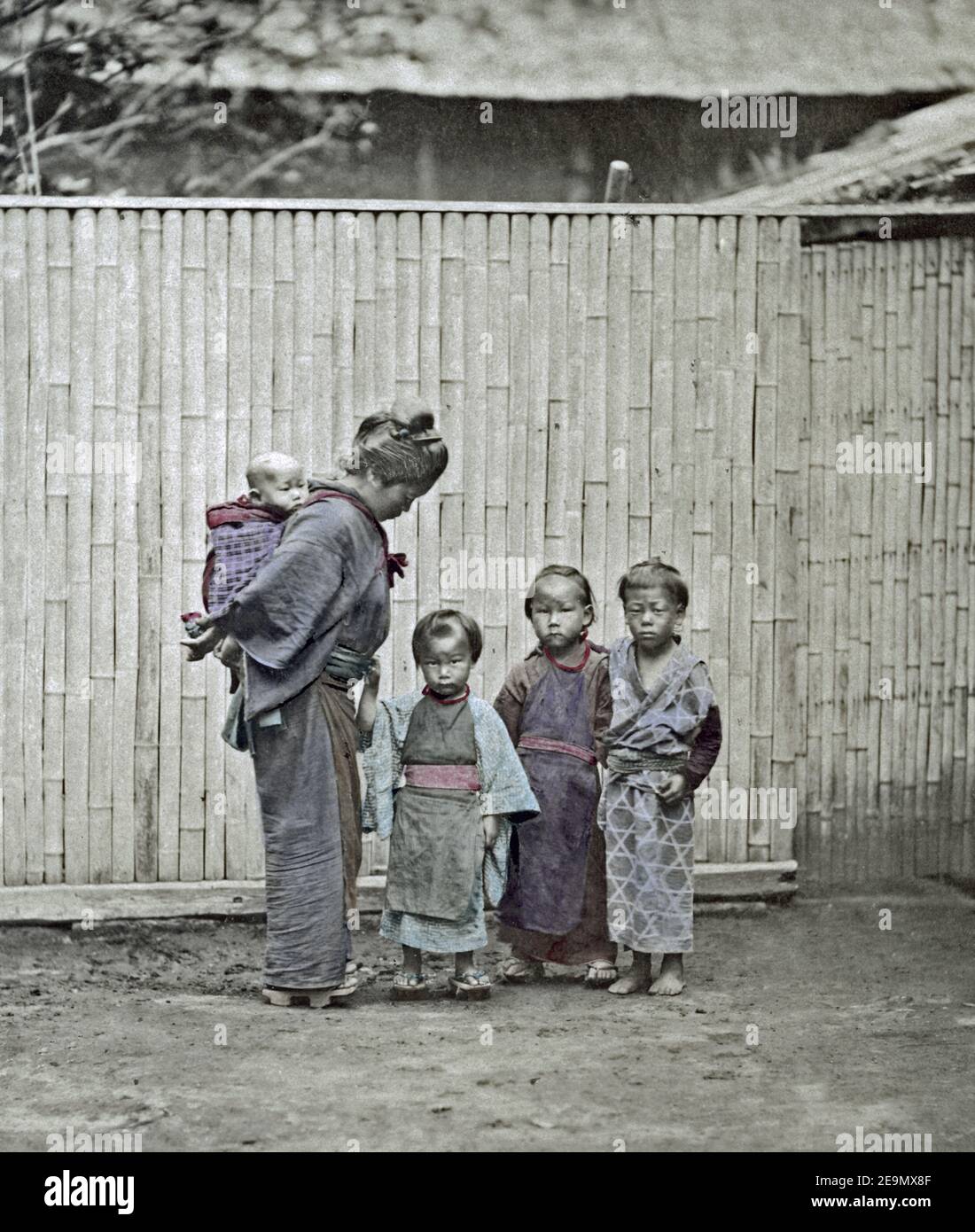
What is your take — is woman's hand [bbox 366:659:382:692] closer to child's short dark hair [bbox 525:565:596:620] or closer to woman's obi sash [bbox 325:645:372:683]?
woman's obi sash [bbox 325:645:372:683]

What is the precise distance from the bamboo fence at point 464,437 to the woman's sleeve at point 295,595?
1.23 metres

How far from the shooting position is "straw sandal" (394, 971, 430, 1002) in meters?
5.42

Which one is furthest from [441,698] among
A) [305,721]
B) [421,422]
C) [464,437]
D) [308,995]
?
[464,437]

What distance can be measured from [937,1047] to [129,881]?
10.6ft

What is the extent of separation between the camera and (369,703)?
5.49 m

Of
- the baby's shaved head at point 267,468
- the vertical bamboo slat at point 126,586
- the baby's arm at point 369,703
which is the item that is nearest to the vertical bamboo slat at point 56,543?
the vertical bamboo slat at point 126,586

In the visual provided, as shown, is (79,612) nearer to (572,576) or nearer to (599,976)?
(572,576)

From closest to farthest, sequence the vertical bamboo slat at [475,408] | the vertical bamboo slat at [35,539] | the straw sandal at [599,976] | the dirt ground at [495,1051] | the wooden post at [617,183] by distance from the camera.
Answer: the dirt ground at [495,1051] → the straw sandal at [599,976] → the vertical bamboo slat at [35,539] → the vertical bamboo slat at [475,408] → the wooden post at [617,183]

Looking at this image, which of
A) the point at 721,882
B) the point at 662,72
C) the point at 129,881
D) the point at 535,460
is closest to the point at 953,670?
the point at 721,882

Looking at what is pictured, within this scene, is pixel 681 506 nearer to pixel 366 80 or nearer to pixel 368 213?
pixel 368 213

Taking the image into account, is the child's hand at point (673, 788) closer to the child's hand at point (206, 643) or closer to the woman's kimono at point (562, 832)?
the woman's kimono at point (562, 832)

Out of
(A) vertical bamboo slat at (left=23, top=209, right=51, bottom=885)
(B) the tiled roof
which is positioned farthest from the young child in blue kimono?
(B) the tiled roof

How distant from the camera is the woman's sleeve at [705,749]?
5520 millimetres

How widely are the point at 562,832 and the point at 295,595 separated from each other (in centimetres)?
128
